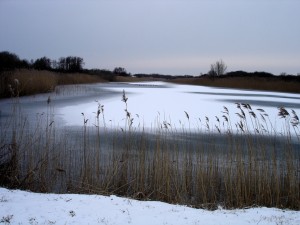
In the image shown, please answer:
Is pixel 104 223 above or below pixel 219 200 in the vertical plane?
above

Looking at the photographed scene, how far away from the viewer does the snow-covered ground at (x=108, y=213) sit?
269 cm

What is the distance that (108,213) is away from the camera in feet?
9.44

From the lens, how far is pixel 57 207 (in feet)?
9.53

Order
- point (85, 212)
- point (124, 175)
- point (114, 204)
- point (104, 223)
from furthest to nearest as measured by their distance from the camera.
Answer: point (124, 175) < point (114, 204) < point (85, 212) < point (104, 223)

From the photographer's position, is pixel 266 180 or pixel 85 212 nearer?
pixel 85 212

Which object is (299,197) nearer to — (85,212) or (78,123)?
(85,212)

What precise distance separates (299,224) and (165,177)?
1680 millimetres

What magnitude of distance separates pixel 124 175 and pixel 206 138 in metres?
3.21

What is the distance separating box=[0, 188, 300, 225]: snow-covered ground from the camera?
269 cm

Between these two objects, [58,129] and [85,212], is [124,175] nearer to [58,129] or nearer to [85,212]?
[85,212]

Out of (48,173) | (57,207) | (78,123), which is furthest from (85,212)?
(78,123)

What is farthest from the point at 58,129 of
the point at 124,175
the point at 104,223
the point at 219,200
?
the point at 104,223

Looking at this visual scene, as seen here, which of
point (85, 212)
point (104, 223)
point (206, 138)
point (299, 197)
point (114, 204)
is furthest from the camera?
point (206, 138)

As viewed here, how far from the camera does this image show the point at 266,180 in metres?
4.08
